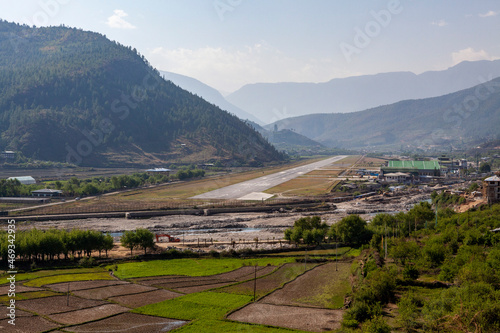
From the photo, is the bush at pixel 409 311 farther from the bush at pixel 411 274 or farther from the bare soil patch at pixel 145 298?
the bare soil patch at pixel 145 298

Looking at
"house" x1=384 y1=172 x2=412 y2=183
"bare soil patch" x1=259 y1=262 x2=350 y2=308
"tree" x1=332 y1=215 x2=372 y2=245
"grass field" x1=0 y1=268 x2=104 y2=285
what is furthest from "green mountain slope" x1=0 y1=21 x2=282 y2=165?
"bare soil patch" x1=259 y1=262 x2=350 y2=308

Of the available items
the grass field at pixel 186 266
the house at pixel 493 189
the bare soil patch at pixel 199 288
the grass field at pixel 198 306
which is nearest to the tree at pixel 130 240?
the grass field at pixel 186 266

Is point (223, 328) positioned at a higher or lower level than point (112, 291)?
lower

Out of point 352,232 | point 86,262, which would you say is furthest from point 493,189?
point 86,262

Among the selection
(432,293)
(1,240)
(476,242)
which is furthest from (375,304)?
(1,240)

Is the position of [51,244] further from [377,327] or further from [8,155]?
[8,155]

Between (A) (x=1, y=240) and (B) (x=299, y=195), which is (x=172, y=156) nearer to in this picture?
(B) (x=299, y=195)
